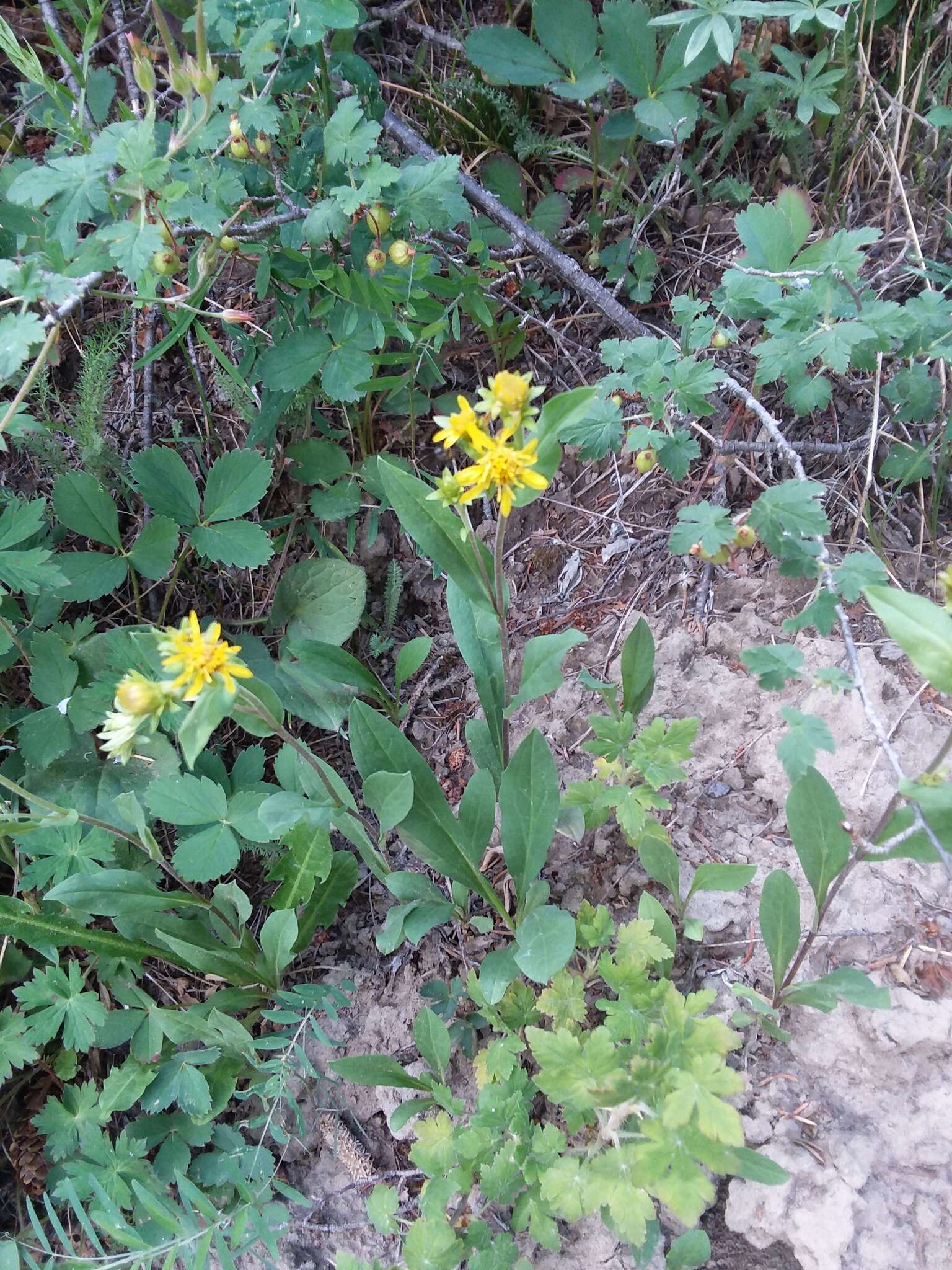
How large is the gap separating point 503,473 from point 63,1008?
1.53 m

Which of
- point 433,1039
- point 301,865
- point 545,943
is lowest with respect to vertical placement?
point 433,1039

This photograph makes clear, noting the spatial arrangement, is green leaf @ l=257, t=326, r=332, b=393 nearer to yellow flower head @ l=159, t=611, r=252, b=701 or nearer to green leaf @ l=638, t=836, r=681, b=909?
yellow flower head @ l=159, t=611, r=252, b=701

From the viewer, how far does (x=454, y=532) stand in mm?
1739

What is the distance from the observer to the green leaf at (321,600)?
2174 millimetres

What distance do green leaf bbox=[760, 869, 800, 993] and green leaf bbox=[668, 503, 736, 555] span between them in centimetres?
60

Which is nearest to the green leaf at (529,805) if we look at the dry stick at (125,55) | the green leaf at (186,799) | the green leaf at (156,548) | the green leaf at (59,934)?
the green leaf at (186,799)

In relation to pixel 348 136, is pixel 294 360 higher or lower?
lower

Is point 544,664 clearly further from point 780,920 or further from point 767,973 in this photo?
point 767,973

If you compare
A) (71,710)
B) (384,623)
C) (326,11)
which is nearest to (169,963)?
(71,710)

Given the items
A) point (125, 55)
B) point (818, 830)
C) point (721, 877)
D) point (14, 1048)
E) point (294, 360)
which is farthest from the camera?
point (125, 55)

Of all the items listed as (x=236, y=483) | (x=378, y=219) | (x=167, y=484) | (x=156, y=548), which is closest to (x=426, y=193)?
(x=378, y=219)

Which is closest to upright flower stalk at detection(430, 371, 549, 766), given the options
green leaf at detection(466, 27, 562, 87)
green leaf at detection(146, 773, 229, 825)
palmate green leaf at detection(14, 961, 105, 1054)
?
green leaf at detection(146, 773, 229, 825)

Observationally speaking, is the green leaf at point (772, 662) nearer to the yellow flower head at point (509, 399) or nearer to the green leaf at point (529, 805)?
the green leaf at point (529, 805)

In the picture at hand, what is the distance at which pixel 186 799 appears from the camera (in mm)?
1876
